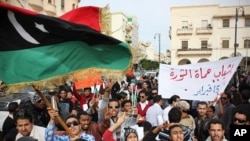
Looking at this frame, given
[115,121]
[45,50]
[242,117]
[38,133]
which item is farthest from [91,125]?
[242,117]

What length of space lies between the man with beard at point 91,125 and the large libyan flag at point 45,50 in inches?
37.1

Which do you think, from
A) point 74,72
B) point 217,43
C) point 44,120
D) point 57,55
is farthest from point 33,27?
point 217,43

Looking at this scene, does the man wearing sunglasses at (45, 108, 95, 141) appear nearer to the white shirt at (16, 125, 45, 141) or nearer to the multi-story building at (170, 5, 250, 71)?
the white shirt at (16, 125, 45, 141)

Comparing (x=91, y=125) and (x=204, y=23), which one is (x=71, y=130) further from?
(x=204, y=23)

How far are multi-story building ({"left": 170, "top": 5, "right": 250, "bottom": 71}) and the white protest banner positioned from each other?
50012 mm

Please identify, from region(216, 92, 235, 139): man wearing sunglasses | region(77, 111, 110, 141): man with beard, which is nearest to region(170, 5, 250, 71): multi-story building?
region(216, 92, 235, 139): man wearing sunglasses

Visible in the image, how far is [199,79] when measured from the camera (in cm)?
742

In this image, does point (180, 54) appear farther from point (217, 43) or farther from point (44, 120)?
point (44, 120)

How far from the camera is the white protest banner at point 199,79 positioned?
7.02 metres

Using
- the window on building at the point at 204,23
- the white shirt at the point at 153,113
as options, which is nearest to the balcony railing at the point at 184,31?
the window on building at the point at 204,23

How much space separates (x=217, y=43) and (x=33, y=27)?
183 ft

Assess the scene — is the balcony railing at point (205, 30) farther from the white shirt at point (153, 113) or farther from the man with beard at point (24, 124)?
the man with beard at point (24, 124)

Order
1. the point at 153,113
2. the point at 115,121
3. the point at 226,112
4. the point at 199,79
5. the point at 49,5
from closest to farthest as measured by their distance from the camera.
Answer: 1. the point at 115,121
2. the point at 226,112
3. the point at 153,113
4. the point at 199,79
5. the point at 49,5

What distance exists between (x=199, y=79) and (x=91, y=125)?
307 cm
